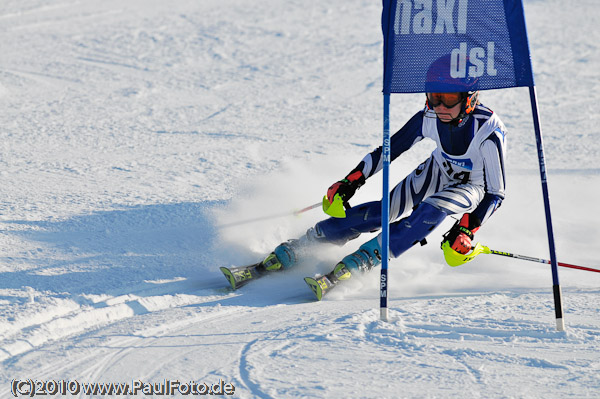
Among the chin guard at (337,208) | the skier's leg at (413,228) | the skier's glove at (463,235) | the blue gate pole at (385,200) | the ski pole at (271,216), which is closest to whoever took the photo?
the blue gate pole at (385,200)

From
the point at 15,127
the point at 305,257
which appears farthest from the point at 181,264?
the point at 15,127

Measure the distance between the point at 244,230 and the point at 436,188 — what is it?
1.59 meters

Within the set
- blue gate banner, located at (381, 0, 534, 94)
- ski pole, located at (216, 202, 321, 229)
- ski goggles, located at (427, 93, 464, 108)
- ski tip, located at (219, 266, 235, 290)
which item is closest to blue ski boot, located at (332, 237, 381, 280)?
ski tip, located at (219, 266, 235, 290)

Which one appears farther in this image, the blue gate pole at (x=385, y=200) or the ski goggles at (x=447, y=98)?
the ski goggles at (x=447, y=98)

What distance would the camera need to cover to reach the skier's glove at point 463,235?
4160 millimetres

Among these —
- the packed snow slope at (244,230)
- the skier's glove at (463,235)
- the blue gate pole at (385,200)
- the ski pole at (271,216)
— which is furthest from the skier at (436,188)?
the ski pole at (271,216)

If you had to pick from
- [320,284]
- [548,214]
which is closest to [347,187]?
[320,284]

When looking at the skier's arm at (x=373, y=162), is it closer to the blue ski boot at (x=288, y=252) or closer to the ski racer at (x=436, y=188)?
the ski racer at (x=436, y=188)

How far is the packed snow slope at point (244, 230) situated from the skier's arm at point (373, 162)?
55 cm

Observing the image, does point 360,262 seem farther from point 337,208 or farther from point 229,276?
point 229,276

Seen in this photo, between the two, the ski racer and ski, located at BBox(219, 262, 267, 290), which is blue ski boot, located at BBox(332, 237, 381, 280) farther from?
ski, located at BBox(219, 262, 267, 290)

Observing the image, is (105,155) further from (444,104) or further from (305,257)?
(444,104)

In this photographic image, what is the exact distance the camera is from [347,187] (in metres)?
4.98

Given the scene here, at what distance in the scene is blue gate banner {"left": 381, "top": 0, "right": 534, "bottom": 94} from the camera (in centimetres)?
385
